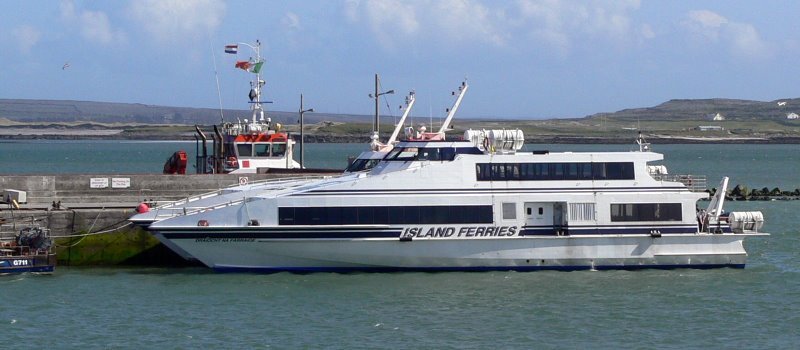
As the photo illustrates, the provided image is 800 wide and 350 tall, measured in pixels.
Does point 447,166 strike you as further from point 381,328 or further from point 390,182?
point 381,328

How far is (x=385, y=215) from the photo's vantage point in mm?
28766

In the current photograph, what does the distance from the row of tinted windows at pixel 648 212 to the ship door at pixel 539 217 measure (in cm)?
153

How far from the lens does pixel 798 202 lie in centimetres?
5438

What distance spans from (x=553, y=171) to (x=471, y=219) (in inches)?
89.4

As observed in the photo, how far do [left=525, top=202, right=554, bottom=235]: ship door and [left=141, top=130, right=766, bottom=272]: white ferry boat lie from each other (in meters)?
0.02

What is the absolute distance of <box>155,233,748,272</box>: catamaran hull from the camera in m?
28.7

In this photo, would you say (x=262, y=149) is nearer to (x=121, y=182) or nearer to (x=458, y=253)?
(x=121, y=182)

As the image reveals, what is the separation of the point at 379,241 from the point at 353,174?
2.26m

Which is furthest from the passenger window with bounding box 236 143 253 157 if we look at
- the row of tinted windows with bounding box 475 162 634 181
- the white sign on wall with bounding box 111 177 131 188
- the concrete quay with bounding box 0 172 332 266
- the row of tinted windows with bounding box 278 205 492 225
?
the row of tinted windows with bounding box 475 162 634 181

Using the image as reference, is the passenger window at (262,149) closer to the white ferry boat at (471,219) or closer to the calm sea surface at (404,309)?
the calm sea surface at (404,309)

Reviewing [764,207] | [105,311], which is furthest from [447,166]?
[764,207]

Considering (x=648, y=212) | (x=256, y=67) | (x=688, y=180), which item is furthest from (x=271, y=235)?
(x=256, y=67)

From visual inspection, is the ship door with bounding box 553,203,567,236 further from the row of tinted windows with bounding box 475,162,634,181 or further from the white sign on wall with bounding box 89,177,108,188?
the white sign on wall with bounding box 89,177,108,188

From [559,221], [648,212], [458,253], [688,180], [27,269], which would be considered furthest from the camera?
[688,180]
